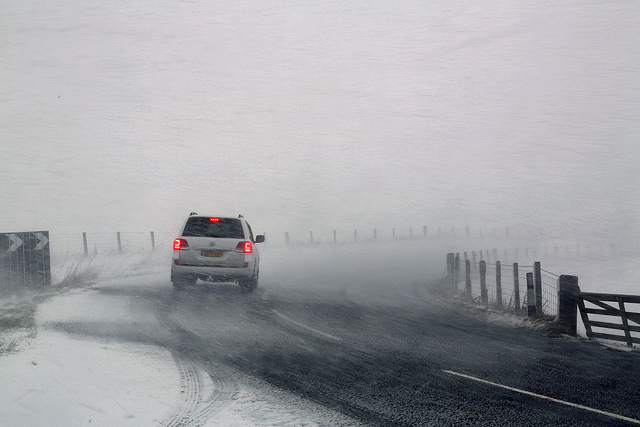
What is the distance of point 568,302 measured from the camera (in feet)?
35.1

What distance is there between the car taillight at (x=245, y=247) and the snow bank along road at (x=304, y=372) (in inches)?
92.0

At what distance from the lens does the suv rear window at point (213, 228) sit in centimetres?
1423

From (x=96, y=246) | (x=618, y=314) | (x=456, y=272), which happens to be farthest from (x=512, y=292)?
(x=96, y=246)

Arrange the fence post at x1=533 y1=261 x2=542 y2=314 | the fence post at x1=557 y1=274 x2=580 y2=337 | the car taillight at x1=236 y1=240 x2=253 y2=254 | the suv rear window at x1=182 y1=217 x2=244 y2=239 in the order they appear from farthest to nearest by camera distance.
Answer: the car taillight at x1=236 y1=240 x2=253 y2=254, the suv rear window at x1=182 y1=217 x2=244 y2=239, the fence post at x1=533 y1=261 x2=542 y2=314, the fence post at x1=557 y1=274 x2=580 y2=337

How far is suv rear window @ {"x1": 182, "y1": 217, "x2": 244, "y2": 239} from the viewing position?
1423 cm

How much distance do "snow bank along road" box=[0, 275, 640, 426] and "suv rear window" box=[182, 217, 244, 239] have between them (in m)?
2.52

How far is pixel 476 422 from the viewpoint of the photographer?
516 centimetres

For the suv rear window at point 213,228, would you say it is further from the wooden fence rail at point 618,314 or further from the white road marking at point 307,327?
the wooden fence rail at point 618,314

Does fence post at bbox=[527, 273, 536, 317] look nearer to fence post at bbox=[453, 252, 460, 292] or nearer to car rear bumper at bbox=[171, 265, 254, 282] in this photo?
car rear bumper at bbox=[171, 265, 254, 282]

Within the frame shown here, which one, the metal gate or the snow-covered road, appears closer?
the snow-covered road

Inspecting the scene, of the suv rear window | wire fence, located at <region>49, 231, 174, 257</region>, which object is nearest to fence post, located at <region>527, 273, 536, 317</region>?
the suv rear window

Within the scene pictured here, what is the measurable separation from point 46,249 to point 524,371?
1272cm

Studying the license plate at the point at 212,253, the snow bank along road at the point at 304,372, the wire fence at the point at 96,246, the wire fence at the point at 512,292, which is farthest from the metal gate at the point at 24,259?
the wire fence at the point at 96,246

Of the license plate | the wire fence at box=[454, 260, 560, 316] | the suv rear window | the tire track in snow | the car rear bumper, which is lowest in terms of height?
the wire fence at box=[454, 260, 560, 316]
